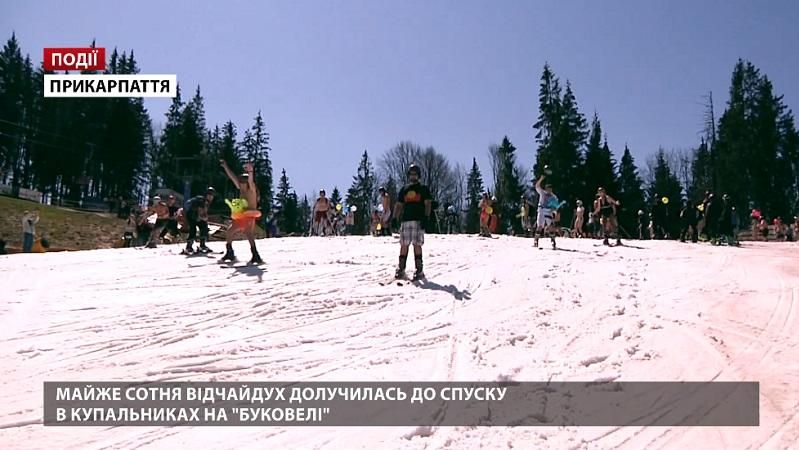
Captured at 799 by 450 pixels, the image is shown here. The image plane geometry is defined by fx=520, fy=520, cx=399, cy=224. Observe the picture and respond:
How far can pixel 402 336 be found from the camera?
261 inches

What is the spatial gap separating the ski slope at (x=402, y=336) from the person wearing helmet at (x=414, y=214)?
70cm

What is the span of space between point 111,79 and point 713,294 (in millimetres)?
39988

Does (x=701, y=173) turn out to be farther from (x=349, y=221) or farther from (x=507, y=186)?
(x=349, y=221)

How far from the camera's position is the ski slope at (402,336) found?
435 cm

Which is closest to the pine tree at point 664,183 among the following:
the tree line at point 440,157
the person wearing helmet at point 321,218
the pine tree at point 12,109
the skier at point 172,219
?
the tree line at point 440,157

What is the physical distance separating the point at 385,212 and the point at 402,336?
15.1 metres

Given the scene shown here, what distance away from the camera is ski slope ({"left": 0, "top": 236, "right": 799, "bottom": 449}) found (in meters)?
4.35

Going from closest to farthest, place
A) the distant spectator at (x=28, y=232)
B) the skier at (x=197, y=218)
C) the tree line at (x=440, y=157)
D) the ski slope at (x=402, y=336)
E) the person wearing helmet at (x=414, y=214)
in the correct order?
the ski slope at (x=402, y=336)
the person wearing helmet at (x=414, y=214)
the skier at (x=197, y=218)
the distant spectator at (x=28, y=232)
the tree line at (x=440, y=157)

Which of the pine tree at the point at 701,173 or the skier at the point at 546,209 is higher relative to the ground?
the pine tree at the point at 701,173

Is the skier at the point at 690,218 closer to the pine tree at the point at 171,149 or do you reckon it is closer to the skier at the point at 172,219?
the skier at the point at 172,219

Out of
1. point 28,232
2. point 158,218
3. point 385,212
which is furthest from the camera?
point 385,212

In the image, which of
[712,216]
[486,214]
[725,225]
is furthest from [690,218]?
[486,214]

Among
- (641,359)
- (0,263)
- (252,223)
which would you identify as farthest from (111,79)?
(641,359)


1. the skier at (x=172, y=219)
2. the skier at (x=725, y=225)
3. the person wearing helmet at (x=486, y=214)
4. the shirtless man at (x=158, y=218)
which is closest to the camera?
the shirtless man at (x=158, y=218)
